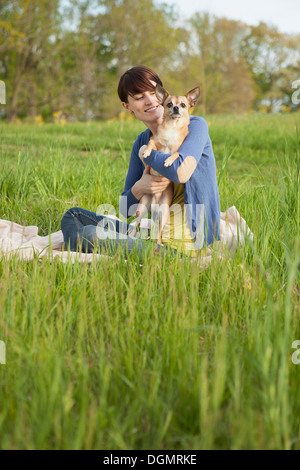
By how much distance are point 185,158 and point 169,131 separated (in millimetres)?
287

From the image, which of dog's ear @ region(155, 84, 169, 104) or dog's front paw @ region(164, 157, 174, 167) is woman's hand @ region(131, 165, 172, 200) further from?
dog's ear @ region(155, 84, 169, 104)

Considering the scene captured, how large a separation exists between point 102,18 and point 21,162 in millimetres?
22202

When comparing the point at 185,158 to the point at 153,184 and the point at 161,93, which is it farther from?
the point at 161,93

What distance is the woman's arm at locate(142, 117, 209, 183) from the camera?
9.00 ft

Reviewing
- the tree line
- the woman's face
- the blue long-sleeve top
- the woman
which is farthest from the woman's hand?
the tree line

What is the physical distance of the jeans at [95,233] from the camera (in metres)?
2.96

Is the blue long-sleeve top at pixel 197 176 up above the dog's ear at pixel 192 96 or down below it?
below

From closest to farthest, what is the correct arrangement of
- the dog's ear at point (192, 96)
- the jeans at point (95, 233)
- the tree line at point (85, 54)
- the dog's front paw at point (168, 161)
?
the dog's front paw at point (168, 161), the dog's ear at point (192, 96), the jeans at point (95, 233), the tree line at point (85, 54)

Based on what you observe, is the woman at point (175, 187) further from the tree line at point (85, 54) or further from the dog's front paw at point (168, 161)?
the tree line at point (85, 54)

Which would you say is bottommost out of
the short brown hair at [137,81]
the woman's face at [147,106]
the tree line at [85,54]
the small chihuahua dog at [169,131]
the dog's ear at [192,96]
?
the small chihuahua dog at [169,131]

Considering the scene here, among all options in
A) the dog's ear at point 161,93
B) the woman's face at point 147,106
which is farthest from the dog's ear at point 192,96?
the woman's face at point 147,106

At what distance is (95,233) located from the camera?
321 cm

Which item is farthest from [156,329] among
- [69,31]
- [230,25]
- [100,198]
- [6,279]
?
[230,25]
